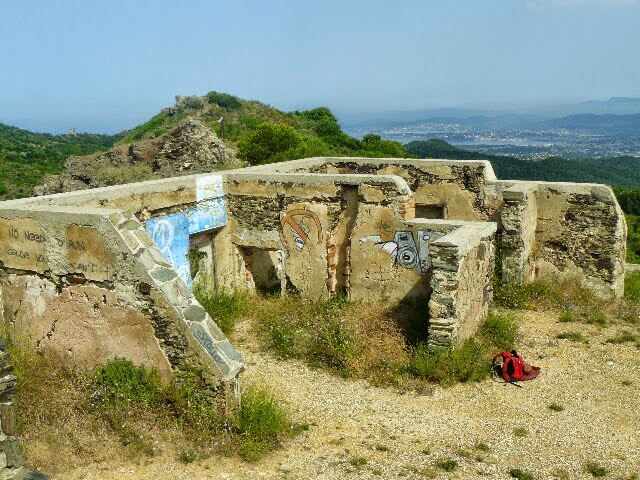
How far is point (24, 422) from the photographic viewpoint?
18.7ft

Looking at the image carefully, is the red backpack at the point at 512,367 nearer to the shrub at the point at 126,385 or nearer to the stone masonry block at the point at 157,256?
the shrub at the point at 126,385

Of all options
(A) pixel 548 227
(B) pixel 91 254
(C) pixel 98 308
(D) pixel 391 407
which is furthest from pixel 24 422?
(A) pixel 548 227

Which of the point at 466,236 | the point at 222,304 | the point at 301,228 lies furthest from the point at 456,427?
the point at 301,228

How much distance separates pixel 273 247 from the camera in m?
10.7

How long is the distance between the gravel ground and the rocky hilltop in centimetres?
1159

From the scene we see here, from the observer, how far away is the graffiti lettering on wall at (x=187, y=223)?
9.25 meters

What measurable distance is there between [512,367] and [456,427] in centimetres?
157

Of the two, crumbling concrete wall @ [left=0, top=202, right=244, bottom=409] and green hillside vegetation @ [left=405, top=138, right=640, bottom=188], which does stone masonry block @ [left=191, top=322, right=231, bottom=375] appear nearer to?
crumbling concrete wall @ [left=0, top=202, right=244, bottom=409]

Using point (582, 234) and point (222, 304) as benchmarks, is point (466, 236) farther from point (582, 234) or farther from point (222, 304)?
point (222, 304)

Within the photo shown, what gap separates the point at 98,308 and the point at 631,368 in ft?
22.8

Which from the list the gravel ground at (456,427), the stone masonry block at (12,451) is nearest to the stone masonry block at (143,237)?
the gravel ground at (456,427)

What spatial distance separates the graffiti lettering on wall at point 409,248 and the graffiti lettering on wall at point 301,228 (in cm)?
A: 118

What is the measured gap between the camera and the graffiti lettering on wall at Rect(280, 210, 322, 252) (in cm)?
1021

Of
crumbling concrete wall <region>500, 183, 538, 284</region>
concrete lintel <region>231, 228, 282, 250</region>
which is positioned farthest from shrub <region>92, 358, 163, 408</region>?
crumbling concrete wall <region>500, 183, 538, 284</region>
